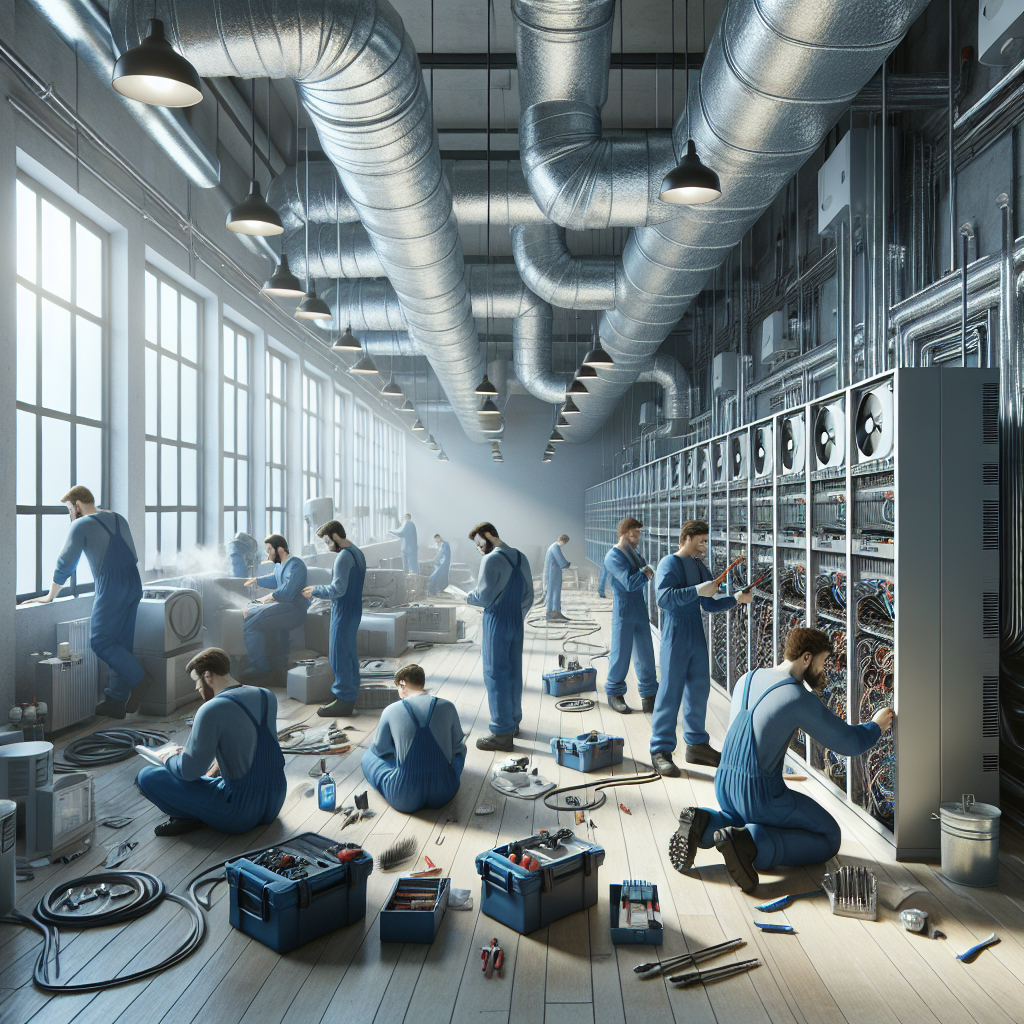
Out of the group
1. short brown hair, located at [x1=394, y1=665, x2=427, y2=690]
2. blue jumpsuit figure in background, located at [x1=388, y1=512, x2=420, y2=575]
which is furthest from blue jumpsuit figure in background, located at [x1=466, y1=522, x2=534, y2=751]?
blue jumpsuit figure in background, located at [x1=388, y1=512, x2=420, y2=575]

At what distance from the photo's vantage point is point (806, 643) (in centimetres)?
394

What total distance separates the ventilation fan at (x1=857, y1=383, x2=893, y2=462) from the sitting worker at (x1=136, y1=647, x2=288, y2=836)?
11.8ft

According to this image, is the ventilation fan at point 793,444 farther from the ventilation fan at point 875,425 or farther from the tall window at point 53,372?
the tall window at point 53,372

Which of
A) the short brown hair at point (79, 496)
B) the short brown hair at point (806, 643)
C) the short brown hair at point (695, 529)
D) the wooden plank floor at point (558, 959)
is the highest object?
the short brown hair at point (79, 496)

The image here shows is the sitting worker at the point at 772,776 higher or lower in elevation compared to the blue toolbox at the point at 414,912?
higher

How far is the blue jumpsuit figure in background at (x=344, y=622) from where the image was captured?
7254mm

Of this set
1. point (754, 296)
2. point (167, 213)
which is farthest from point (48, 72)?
→ point (754, 296)

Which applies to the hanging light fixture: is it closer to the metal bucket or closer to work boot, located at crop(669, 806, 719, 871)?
work boot, located at crop(669, 806, 719, 871)

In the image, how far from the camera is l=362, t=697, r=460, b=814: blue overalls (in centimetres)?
479

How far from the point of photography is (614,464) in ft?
77.9

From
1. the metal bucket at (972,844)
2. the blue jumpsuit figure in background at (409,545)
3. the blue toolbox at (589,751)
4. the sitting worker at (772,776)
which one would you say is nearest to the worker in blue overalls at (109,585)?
the blue toolbox at (589,751)

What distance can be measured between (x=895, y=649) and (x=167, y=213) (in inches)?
324

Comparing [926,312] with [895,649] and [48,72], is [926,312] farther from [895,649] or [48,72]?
[48,72]

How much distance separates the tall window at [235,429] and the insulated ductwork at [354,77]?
4914mm
